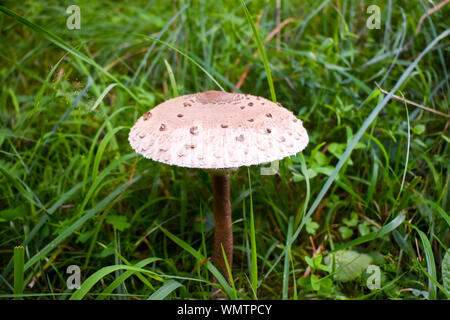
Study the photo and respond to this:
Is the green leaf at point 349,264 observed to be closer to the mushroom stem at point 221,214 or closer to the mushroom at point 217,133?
the mushroom stem at point 221,214

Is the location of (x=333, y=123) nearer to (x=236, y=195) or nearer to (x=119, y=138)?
(x=236, y=195)

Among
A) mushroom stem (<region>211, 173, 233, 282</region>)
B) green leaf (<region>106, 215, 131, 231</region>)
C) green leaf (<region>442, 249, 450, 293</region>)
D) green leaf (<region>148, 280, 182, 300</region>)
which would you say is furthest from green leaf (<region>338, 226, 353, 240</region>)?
green leaf (<region>106, 215, 131, 231</region>)

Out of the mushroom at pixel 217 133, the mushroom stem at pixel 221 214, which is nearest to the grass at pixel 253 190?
the mushroom stem at pixel 221 214

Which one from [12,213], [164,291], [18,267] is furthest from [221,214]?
[12,213]

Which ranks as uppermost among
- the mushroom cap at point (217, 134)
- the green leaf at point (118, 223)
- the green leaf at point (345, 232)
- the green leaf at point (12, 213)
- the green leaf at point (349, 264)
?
the mushroom cap at point (217, 134)
